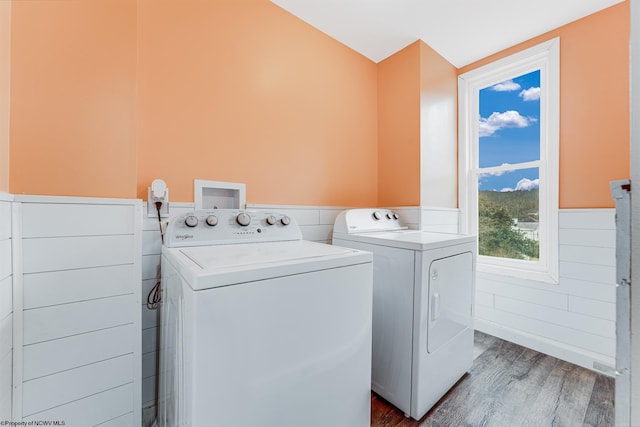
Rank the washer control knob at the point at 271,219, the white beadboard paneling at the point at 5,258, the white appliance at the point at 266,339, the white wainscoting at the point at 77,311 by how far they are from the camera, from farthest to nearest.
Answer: the washer control knob at the point at 271,219, the white wainscoting at the point at 77,311, the white beadboard paneling at the point at 5,258, the white appliance at the point at 266,339

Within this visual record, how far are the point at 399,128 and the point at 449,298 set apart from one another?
1.46 metres

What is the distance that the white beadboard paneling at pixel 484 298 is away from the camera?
2.23 metres

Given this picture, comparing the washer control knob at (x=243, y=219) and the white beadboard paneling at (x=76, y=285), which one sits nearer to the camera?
the white beadboard paneling at (x=76, y=285)

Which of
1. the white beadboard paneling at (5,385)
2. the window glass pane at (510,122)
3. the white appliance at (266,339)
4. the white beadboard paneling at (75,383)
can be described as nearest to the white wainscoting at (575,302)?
the window glass pane at (510,122)

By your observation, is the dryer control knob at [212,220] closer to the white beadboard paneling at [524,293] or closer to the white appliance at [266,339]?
the white appliance at [266,339]

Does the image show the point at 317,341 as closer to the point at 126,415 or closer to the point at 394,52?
the point at 126,415

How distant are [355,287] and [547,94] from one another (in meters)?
2.33

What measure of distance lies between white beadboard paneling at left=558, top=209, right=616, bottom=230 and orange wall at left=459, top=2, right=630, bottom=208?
4 cm

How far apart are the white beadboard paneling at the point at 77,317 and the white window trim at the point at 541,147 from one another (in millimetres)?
2623

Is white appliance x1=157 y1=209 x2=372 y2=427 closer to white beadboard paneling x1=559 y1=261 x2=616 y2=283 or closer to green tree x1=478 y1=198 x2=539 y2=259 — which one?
white beadboard paneling x1=559 y1=261 x2=616 y2=283

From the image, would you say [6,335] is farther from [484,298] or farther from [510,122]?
[510,122]

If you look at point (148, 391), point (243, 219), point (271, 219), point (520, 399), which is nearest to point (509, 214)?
point (520, 399)

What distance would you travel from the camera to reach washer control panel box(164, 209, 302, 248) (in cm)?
118

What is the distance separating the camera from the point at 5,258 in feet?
2.75
